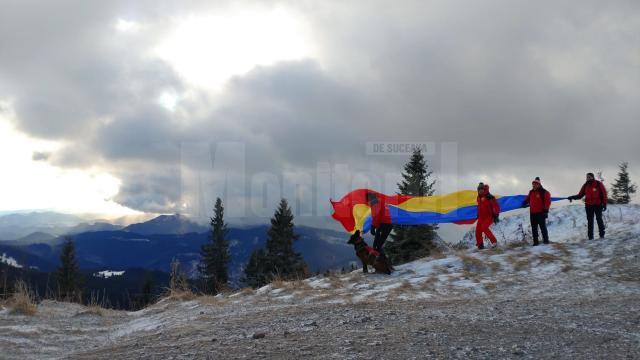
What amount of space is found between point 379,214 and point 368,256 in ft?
4.69

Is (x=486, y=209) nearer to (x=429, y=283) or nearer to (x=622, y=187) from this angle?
(x=429, y=283)

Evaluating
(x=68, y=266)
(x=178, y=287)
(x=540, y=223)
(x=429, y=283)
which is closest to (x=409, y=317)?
(x=429, y=283)

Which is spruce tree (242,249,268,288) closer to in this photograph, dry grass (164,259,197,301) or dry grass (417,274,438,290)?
dry grass (164,259,197,301)

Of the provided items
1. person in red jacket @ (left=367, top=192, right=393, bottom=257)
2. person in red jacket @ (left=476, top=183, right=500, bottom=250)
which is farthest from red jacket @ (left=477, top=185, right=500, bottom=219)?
person in red jacket @ (left=367, top=192, right=393, bottom=257)

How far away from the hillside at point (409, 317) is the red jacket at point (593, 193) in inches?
50.6

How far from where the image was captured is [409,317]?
7875 mm

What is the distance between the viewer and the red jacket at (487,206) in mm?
16219

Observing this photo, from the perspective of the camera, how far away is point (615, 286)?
1049 centimetres

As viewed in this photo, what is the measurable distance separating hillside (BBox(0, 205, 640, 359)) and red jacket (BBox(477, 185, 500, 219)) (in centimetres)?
181

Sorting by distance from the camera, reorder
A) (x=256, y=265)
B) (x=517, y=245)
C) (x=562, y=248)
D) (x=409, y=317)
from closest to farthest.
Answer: (x=409, y=317), (x=562, y=248), (x=517, y=245), (x=256, y=265)

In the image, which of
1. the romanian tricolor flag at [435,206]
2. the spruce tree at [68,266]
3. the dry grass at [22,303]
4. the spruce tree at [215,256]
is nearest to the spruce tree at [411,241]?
the romanian tricolor flag at [435,206]

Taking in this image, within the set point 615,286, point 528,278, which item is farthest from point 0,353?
point 615,286

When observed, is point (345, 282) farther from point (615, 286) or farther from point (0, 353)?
point (0, 353)

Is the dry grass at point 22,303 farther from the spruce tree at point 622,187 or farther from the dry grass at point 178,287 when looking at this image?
the spruce tree at point 622,187
